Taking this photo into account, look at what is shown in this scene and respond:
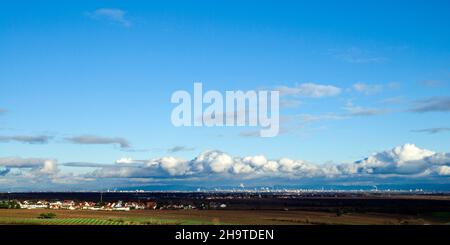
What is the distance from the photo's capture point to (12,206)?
7692 inches
